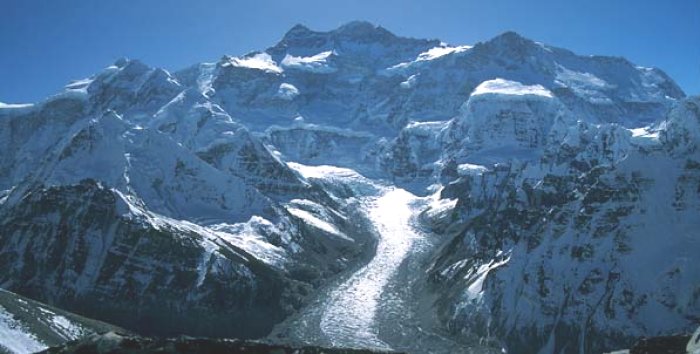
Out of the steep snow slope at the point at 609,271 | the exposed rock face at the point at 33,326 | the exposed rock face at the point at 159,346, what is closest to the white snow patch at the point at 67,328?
the exposed rock face at the point at 33,326

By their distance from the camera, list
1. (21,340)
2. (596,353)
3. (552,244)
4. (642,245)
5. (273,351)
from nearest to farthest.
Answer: (273,351)
(21,340)
(596,353)
(642,245)
(552,244)

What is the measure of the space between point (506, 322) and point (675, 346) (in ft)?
391

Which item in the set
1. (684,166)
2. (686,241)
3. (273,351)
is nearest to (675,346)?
(273,351)

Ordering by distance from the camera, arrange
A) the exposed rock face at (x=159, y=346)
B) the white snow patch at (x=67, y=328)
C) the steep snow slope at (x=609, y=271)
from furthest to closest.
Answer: the steep snow slope at (x=609, y=271)
the white snow patch at (x=67, y=328)
the exposed rock face at (x=159, y=346)

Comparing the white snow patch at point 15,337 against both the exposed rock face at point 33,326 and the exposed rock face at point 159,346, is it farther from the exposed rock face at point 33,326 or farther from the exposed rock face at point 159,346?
the exposed rock face at point 159,346

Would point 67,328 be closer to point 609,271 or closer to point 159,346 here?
point 159,346

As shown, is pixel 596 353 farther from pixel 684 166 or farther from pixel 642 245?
pixel 684 166

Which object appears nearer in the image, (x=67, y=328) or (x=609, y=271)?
(x=67, y=328)

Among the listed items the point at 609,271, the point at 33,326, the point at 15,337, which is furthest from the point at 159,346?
the point at 609,271

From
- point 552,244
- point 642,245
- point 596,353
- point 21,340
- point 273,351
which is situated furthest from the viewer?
point 552,244

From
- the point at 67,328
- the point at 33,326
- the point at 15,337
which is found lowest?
the point at 15,337

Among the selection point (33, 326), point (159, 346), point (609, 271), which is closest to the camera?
point (159, 346)

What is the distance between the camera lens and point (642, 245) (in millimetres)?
181875

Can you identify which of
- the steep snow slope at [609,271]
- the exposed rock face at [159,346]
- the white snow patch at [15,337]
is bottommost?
the white snow patch at [15,337]
